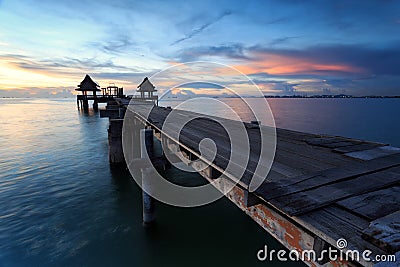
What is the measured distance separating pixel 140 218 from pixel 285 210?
9150 mm

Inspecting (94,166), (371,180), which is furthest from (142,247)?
(94,166)

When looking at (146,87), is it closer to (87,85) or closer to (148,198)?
(87,85)

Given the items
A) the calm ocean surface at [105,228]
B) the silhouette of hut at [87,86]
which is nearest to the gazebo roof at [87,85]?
the silhouette of hut at [87,86]

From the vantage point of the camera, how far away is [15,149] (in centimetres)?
2250

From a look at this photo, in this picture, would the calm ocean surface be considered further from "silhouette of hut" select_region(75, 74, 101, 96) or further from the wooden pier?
"silhouette of hut" select_region(75, 74, 101, 96)

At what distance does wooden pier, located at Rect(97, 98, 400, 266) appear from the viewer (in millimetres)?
2285

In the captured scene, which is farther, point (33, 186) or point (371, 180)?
point (33, 186)

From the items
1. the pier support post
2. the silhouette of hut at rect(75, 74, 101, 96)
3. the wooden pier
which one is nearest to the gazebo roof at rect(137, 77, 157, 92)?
the silhouette of hut at rect(75, 74, 101, 96)

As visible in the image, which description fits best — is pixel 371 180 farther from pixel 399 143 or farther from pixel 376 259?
pixel 399 143

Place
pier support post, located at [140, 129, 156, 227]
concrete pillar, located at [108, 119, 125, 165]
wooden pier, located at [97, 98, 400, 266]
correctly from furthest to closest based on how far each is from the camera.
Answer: concrete pillar, located at [108, 119, 125, 165] → pier support post, located at [140, 129, 156, 227] → wooden pier, located at [97, 98, 400, 266]

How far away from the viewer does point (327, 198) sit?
304 centimetres

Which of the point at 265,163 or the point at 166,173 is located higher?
the point at 265,163

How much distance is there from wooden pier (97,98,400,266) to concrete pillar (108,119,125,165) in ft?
39.5

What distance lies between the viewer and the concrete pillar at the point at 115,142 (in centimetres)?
1595
